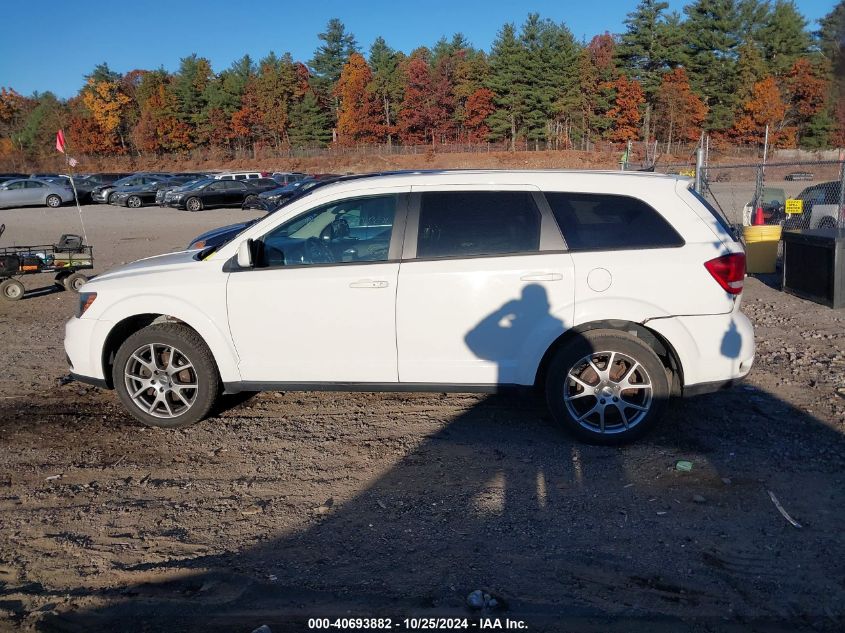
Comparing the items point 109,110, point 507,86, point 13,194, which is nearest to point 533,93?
point 507,86

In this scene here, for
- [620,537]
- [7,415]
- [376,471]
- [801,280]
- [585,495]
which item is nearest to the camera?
[620,537]

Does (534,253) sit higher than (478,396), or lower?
higher

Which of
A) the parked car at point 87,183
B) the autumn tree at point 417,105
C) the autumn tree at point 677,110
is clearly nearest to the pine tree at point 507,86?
the autumn tree at point 417,105

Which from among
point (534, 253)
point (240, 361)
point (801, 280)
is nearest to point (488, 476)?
point (534, 253)

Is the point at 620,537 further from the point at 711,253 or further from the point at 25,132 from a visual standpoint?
the point at 25,132

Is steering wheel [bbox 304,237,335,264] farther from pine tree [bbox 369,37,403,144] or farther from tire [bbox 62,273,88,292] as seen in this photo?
pine tree [bbox 369,37,403,144]

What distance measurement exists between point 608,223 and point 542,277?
25.3 inches

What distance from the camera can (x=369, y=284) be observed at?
5172mm

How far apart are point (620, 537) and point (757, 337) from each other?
5139 millimetres

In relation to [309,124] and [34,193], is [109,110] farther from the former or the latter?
[34,193]

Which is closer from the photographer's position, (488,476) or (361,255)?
(488,476)

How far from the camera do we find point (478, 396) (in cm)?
636

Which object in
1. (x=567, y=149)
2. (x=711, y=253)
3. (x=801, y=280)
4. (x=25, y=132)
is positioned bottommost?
(x=801, y=280)

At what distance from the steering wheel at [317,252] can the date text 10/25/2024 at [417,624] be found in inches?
108
